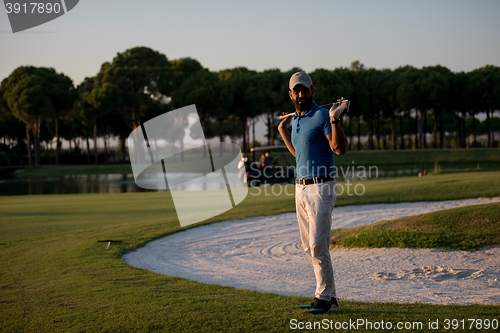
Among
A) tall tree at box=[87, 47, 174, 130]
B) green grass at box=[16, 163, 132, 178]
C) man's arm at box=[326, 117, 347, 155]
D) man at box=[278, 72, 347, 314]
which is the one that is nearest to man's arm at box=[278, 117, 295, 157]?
man at box=[278, 72, 347, 314]

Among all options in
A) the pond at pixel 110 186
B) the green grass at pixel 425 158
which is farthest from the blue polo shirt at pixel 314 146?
the green grass at pixel 425 158

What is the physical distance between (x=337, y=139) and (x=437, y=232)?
491cm

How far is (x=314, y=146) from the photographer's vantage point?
3.59m

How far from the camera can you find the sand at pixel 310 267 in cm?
489

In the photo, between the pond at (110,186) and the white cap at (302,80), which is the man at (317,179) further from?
the pond at (110,186)

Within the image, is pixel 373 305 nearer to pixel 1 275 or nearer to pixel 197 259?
pixel 197 259

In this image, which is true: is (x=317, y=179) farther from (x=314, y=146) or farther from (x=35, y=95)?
(x=35, y=95)

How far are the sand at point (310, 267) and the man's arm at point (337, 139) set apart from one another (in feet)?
6.75

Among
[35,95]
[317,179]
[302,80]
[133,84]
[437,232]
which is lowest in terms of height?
[437,232]

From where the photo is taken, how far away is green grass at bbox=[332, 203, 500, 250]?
6.85 m

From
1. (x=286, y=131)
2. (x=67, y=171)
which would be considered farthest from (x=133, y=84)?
(x=286, y=131)

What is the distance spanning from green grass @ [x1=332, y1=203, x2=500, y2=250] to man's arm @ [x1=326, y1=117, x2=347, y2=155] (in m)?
4.37

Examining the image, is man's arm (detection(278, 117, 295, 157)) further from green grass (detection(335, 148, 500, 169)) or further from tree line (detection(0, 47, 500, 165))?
tree line (detection(0, 47, 500, 165))

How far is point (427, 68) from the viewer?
5634 centimetres
